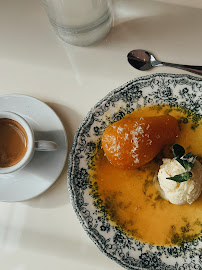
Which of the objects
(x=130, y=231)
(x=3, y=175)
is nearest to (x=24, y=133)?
(x=3, y=175)

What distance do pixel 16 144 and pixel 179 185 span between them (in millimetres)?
397

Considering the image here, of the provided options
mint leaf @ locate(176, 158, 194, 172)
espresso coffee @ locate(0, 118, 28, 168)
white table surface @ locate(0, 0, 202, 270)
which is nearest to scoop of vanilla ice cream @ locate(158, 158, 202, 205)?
mint leaf @ locate(176, 158, 194, 172)

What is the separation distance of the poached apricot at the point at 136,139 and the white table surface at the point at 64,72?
129mm

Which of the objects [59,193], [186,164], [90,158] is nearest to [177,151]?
[186,164]

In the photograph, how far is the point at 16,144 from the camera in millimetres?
977

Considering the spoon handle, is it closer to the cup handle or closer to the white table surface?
the white table surface

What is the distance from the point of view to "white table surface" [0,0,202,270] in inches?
39.4

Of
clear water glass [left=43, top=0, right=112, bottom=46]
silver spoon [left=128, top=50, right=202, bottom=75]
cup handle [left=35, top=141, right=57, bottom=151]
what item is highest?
clear water glass [left=43, top=0, right=112, bottom=46]

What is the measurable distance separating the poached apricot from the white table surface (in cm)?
13

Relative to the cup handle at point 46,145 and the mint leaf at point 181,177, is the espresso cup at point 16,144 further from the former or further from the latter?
the mint leaf at point 181,177

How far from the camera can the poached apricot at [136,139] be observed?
3.04 feet

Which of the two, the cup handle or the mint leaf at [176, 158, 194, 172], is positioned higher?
the cup handle

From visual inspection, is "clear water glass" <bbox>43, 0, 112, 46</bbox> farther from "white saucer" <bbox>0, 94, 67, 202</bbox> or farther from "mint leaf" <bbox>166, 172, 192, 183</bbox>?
"mint leaf" <bbox>166, 172, 192, 183</bbox>

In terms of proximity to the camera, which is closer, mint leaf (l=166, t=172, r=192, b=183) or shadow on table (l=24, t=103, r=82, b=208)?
mint leaf (l=166, t=172, r=192, b=183)
